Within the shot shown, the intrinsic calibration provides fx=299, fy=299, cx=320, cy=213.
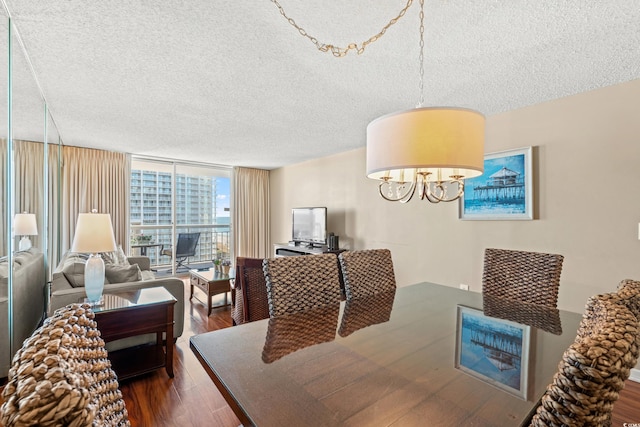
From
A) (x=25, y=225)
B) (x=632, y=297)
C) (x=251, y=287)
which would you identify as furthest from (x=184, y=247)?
(x=632, y=297)

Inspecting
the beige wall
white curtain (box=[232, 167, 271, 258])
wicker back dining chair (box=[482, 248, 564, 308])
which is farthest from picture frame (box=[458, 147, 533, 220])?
white curtain (box=[232, 167, 271, 258])

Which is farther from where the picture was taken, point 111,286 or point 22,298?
point 111,286

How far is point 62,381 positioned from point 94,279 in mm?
2054

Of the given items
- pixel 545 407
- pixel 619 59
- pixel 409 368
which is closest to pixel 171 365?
pixel 409 368

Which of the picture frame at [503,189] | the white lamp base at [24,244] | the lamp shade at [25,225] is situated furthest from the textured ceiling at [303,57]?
the white lamp base at [24,244]

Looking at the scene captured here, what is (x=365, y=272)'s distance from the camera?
79.8 inches

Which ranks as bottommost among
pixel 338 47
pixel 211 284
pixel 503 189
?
pixel 211 284

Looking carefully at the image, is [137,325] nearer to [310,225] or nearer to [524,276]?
[524,276]

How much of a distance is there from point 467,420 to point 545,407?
22cm

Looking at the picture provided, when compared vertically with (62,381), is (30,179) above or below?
above

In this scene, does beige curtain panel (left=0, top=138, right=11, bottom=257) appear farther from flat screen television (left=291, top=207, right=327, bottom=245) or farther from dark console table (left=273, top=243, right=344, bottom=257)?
flat screen television (left=291, top=207, right=327, bottom=245)

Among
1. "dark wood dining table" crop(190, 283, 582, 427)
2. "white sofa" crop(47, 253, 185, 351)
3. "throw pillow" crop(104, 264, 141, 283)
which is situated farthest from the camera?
"throw pillow" crop(104, 264, 141, 283)

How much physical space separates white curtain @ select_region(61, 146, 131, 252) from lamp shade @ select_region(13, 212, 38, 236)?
231cm

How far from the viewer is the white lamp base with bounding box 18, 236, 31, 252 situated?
233cm
